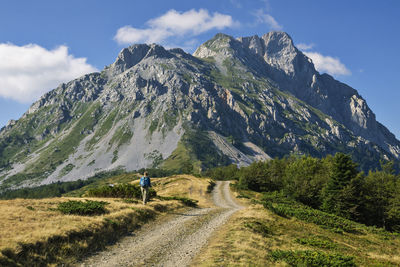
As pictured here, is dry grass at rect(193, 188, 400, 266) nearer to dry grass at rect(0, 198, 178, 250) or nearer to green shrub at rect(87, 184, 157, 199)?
dry grass at rect(0, 198, 178, 250)

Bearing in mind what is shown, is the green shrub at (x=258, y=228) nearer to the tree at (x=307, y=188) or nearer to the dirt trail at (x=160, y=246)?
the dirt trail at (x=160, y=246)

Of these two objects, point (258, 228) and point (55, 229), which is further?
point (258, 228)

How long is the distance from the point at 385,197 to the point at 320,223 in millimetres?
44952

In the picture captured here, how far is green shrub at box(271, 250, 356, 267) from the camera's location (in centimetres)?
1459

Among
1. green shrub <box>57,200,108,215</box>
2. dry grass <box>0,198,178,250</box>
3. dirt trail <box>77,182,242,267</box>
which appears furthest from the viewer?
green shrub <box>57,200,108,215</box>

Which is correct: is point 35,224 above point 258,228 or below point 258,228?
above

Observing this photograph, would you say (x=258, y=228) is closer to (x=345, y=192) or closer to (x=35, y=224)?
(x=35, y=224)

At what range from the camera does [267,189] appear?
83812mm

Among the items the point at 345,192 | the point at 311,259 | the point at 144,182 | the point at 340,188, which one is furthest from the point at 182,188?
the point at 311,259

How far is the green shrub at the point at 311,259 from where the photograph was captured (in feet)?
47.9

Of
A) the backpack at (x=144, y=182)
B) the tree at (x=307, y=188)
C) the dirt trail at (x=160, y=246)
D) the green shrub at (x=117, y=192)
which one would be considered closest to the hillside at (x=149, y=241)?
the dirt trail at (x=160, y=246)

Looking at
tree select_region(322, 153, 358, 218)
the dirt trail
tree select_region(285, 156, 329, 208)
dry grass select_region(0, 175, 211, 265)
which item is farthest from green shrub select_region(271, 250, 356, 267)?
tree select_region(285, 156, 329, 208)

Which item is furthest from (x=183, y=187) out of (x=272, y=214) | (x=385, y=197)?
(x=385, y=197)

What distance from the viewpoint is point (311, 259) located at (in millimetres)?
14953
